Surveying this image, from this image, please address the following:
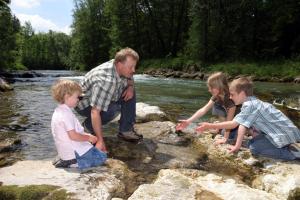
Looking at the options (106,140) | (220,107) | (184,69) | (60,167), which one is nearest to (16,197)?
(60,167)

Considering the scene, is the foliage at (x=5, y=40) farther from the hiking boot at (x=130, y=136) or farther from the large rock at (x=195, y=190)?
the large rock at (x=195, y=190)

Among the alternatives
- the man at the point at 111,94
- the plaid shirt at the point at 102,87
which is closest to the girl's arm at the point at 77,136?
the man at the point at 111,94

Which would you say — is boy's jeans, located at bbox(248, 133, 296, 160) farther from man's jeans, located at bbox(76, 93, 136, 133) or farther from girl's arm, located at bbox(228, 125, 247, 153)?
man's jeans, located at bbox(76, 93, 136, 133)

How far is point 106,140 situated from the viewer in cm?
544

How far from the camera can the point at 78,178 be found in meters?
3.65

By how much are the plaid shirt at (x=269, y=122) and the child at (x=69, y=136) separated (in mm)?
1878

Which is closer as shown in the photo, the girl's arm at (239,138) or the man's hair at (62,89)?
the man's hair at (62,89)

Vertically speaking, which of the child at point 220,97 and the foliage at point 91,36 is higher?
the foliage at point 91,36

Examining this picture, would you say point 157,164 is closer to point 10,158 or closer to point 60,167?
point 60,167

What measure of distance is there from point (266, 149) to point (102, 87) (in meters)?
2.20

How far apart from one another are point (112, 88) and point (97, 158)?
1021 millimetres

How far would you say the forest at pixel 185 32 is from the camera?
103ft

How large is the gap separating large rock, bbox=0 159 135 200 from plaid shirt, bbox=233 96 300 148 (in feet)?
5.33

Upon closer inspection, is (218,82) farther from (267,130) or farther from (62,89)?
(62,89)
